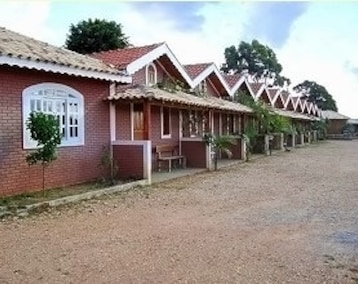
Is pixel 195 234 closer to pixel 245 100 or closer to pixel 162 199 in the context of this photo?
pixel 162 199

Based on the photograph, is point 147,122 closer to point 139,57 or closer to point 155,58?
point 139,57

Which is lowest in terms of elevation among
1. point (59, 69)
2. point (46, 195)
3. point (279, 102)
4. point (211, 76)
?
point (46, 195)

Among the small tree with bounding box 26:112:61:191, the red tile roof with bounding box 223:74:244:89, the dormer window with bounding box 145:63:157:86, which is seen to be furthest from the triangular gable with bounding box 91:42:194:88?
the red tile roof with bounding box 223:74:244:89

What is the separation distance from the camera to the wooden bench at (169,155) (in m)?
16.9

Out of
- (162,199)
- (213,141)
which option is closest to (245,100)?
(213,141)

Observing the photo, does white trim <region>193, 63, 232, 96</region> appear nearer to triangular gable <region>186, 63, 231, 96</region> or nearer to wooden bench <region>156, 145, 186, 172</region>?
triangular gable <region>186, 63, 231, 96</region>

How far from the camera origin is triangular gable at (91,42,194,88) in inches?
622

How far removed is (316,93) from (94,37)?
6222 centimetres

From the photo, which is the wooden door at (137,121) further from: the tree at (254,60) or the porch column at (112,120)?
the tree at (254,60)

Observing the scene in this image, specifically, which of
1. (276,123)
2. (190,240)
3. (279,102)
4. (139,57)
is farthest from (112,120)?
(279,102)

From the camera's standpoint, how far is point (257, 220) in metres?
8.12

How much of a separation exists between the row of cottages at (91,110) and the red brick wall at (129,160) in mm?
30

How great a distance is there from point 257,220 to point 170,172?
811cm

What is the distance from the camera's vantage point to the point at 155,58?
17.5 meters
